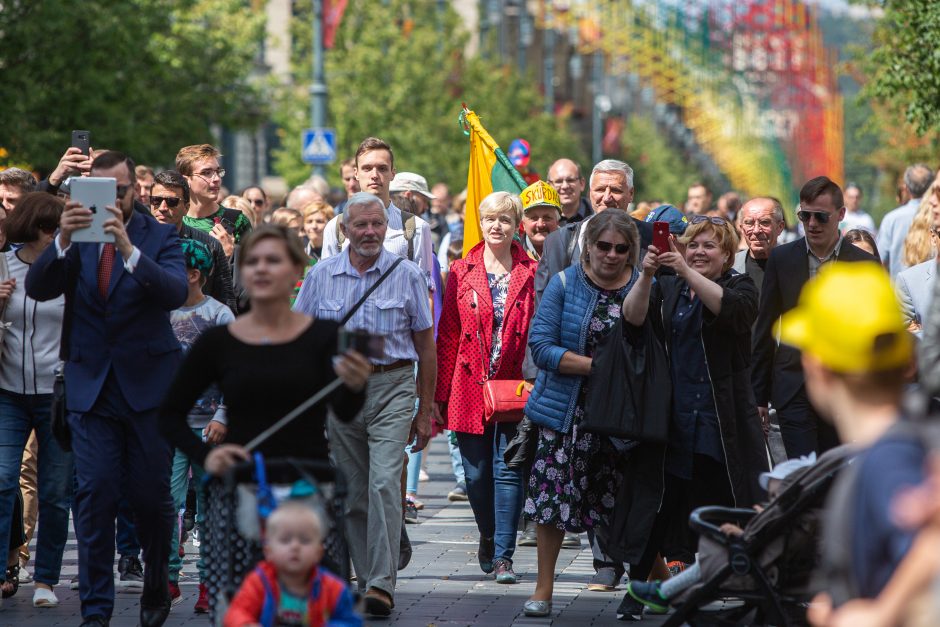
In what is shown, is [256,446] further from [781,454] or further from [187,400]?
[781,454]

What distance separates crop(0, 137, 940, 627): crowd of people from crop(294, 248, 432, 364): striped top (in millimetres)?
14

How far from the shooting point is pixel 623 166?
1043 centimetres

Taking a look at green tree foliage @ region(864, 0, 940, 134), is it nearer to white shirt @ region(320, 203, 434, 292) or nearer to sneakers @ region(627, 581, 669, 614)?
white shirt @ region(320, 203, 434, 292)

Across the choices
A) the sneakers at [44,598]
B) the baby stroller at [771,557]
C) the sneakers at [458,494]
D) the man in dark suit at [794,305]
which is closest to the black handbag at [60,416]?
the sneakers at [44,598]

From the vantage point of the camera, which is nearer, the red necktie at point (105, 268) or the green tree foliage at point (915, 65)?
the red necktie at point (105, 268)

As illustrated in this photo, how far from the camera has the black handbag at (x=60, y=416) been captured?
762 centimetres

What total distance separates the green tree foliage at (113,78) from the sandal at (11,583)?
16052 millimetres

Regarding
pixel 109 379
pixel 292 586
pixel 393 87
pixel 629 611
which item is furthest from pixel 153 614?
pixel 393 87

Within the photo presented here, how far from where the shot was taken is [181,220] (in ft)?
31.4

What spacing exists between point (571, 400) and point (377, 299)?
43.1 inches

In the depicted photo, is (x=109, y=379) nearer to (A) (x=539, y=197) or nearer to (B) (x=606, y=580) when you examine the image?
(B) (x=606, y=580)

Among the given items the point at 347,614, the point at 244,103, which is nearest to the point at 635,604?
the point at 347,614

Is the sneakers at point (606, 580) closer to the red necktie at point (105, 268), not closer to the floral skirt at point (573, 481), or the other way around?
the floral skirt at point (573, 481)

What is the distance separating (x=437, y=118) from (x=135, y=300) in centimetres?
3332
